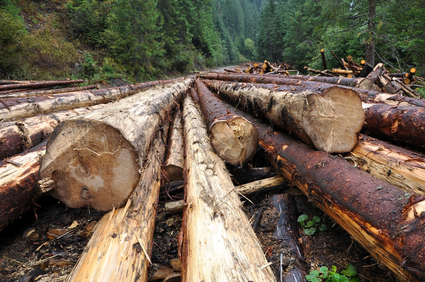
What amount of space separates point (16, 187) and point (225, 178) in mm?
2024

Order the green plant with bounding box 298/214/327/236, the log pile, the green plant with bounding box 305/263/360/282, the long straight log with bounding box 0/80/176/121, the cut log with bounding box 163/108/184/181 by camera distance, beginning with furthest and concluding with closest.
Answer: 1. the long straight log with bounding box 0/80/176/121
2. the cut log with bounding box 163/108/184/181
3. the green plant with bounding box 298/214/327/236
4. the green plant with bounding box 305/263/360/282
5. the log pile

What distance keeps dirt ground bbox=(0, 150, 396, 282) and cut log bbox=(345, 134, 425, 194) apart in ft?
2.42

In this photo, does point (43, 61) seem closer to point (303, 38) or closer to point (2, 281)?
point (2, 281)

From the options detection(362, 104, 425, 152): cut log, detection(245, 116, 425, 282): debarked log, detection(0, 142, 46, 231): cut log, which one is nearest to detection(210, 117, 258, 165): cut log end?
detection(245, 116, 425, 282): debarked log

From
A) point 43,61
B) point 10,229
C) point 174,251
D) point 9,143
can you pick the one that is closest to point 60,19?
point 43,61

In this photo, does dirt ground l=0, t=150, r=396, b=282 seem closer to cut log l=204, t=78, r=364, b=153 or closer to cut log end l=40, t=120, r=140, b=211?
cut log end l=40, t=120, r=140, b=211

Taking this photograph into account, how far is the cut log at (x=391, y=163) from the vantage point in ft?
6.35

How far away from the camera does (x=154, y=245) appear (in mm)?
2164

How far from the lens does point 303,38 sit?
24.9 metres

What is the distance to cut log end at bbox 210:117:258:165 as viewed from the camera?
8.36 feet

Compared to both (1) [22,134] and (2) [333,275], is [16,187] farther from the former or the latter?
(2) [333,275]

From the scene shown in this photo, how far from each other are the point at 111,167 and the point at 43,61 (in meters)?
11.1

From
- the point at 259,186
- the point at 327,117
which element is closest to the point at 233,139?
the point at 259,186

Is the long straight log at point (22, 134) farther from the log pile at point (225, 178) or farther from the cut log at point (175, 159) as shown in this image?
the cut log at point (175, 159)
